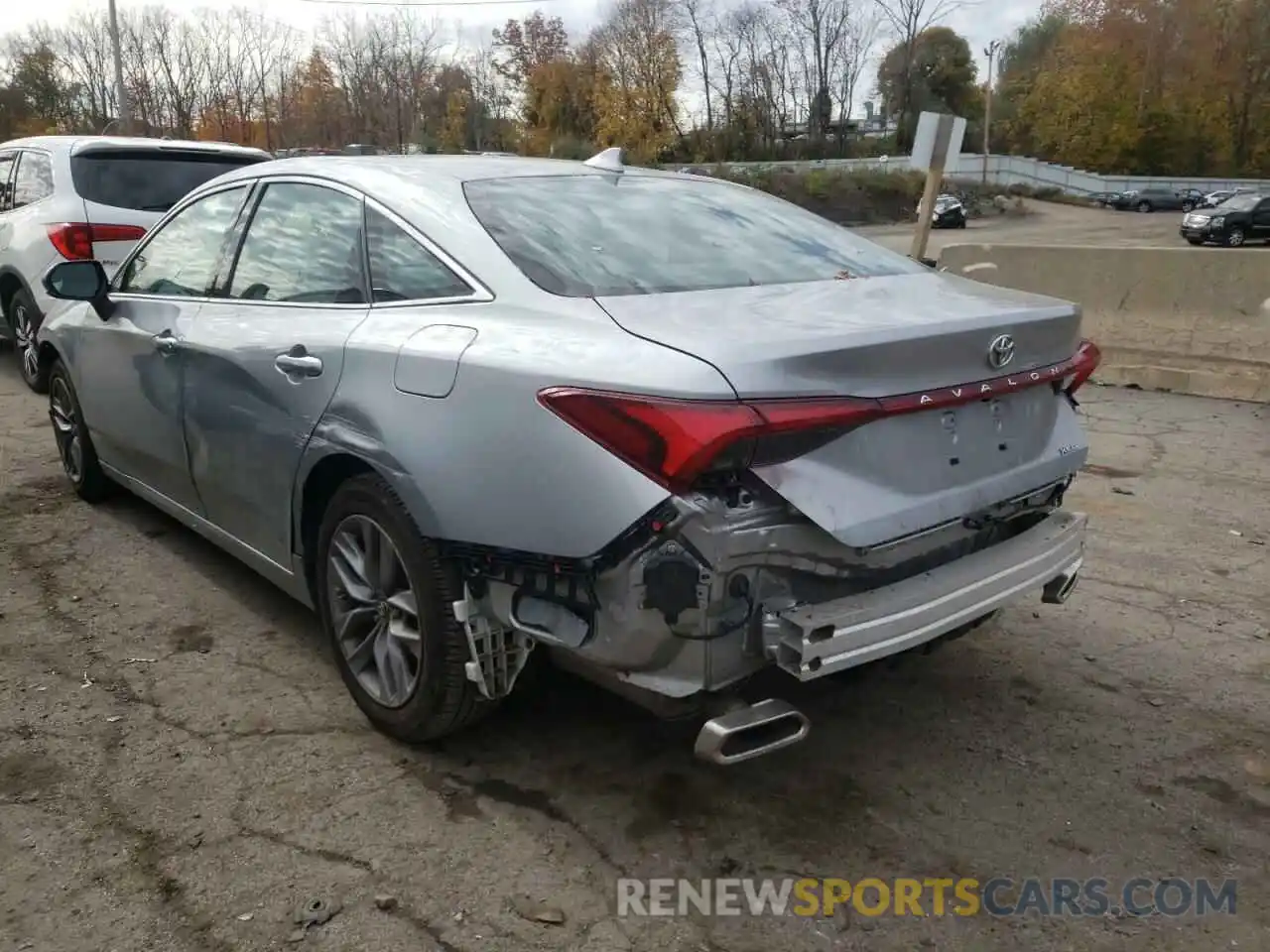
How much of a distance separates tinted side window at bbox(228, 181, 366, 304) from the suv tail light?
1127 mm

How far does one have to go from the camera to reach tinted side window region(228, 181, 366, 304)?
10.6 feet

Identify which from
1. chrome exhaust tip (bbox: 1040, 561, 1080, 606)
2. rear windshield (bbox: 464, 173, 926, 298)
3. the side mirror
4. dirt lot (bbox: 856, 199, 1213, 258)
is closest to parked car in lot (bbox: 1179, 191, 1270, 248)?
dirt lot (bbox: 856, 199, 1213, 258)

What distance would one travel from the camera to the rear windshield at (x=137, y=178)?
7.49 meters

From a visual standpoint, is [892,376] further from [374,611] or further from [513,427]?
[374,611]

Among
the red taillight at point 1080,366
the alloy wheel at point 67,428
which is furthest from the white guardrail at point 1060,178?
the red taillight at point 1080,366

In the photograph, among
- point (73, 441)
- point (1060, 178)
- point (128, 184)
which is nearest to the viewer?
point (73, 441)

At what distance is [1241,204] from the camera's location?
106 feet

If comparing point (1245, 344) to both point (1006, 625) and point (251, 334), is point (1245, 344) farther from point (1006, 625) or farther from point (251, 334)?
point (251, 334)

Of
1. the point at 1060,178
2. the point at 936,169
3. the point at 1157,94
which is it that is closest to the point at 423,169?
the point at 936,169

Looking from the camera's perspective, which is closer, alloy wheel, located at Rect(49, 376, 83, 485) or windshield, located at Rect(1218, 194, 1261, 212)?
alloy wheel, located at Rect(49, 376, 83, 485)

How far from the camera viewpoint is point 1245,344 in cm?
804

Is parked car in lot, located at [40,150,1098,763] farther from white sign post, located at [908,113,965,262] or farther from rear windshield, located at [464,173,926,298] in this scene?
white sign post, located at [908,113,965,262]

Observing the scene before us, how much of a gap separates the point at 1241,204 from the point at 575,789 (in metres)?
36.0

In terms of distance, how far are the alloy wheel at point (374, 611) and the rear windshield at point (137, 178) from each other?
215 inches
